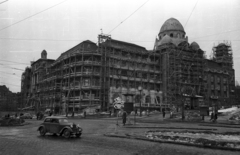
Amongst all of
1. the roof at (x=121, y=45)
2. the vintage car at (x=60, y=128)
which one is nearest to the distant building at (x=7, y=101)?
the roof at (x=121, y=45)

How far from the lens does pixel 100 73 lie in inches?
2496

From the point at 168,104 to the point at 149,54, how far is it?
16.4 metres

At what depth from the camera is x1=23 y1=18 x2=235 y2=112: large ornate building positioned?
62781mm

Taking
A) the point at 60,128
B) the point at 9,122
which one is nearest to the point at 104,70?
the point at 9,122

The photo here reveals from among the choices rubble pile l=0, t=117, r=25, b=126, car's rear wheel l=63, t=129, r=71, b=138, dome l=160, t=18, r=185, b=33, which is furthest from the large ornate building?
car's rear wheel l=63, t=129, r=71, b=138

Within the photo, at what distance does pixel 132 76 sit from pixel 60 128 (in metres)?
54.6

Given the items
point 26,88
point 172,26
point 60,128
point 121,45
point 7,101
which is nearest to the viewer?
point 60,128

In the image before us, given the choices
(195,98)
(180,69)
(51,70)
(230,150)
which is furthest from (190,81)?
(230,150)

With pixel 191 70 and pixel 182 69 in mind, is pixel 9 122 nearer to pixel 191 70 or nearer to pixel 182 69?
pixel 182 69

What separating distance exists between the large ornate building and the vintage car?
37.9 m

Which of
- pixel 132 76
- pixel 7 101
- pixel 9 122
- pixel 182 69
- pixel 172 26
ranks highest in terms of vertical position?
pixel 172 26

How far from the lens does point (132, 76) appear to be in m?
70.6

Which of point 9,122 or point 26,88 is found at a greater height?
point 26,88

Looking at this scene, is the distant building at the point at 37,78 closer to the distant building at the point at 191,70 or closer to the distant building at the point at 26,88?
the distant building at the point at 26,88
